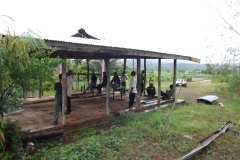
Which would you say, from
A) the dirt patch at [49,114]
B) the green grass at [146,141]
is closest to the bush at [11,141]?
the green grass at [146,141]

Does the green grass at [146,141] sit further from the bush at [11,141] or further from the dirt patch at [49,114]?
the dirt patch at [49,114]

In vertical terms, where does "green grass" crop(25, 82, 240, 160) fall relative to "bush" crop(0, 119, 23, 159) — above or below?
below

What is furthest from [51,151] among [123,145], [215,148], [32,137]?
[215,148]

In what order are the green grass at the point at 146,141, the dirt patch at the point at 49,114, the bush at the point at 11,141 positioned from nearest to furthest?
the bush at the point at 11,141 < the green grass at the point at 146,141 < the dirt patch at the point at 49,114

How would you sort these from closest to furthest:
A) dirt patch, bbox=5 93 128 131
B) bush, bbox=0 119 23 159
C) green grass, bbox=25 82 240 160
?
bush, bbox=0 119 23 159, green grass, bbox=25 82 240 160, dirt patch, bbox=5 93 128 131

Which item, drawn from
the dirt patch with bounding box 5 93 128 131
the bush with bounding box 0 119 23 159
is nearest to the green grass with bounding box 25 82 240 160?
the bush with bounding box 0 119 23 159

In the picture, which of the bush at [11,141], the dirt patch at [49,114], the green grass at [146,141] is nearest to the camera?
the bush at [11,141]

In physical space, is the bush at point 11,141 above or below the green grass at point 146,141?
above

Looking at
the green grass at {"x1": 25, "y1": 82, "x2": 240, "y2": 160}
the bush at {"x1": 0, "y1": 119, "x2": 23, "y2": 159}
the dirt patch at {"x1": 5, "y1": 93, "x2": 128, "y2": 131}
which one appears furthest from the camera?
the dirt patch at {"x1": 5, "y1": 93, "x2": 128, "y2": 131}

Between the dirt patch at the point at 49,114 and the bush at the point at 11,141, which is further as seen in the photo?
the dirt patch at the point at 49,114

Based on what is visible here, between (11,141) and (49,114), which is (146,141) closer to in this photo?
(11,141)

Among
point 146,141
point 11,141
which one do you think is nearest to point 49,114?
point 11,141

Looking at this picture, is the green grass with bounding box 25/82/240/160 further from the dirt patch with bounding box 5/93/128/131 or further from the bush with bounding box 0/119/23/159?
the dirt patch with bounding box 5/93/128/131

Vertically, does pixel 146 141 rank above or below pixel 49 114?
below
